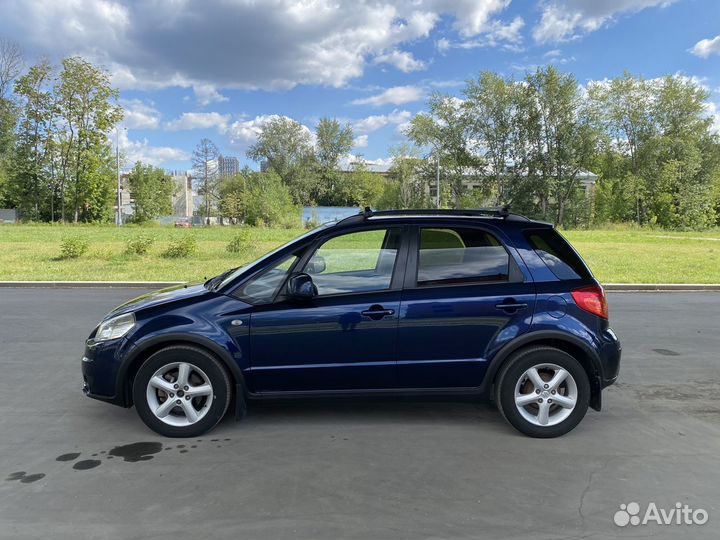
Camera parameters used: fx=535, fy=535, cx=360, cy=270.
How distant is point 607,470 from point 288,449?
7.10ft

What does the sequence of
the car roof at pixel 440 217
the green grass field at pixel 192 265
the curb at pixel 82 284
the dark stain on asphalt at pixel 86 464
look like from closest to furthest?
the dark stain on asphalt at pixel 86 464, the car roof at pixel 440 217, the curb at pixel 82 284, the green grass field at pixel 192 265

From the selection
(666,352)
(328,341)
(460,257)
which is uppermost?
(460,257)

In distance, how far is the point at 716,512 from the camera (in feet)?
9.87

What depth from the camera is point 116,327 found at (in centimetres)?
404

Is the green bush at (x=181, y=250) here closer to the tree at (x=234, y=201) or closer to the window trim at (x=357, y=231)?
the window trim at (x=357, y=231)

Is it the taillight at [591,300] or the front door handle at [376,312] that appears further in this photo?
the taillight at [591,300]

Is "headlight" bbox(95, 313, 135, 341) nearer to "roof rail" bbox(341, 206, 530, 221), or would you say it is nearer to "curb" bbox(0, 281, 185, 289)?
"roof rail" bbox(341, 206, 530, 221)

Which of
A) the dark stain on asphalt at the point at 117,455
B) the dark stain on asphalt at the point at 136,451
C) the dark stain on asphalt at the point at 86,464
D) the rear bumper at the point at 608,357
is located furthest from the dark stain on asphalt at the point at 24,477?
the rear bumper at the point at 608,357

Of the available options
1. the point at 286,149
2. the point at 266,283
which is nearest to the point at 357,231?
the point at 266,283

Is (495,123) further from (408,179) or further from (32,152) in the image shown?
(32,152)

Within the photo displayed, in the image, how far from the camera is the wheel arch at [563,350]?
3.98m

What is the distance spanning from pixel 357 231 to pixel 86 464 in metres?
2.52

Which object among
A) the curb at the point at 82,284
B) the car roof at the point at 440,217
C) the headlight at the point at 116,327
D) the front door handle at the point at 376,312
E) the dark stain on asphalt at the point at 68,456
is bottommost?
the dark stain on asphalt at the point at 68,456

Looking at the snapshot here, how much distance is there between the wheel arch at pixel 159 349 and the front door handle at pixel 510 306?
200 centimetres
